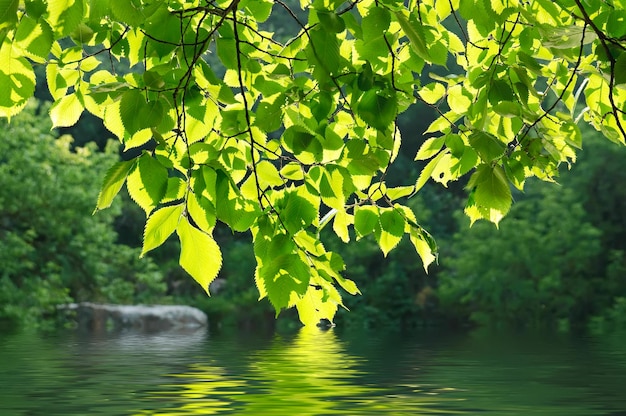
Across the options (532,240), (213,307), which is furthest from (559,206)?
(213,307)

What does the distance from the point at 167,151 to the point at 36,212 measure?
20.5m

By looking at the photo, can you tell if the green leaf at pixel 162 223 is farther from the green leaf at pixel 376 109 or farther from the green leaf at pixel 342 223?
the green leaf at pixel 342 223

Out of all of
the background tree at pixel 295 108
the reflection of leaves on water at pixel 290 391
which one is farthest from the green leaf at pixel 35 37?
the reflection of leaves on water at pixel 290 391

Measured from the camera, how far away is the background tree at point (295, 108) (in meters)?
2.24

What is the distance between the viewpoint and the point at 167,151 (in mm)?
2572

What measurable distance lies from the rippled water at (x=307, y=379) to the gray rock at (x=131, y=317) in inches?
337

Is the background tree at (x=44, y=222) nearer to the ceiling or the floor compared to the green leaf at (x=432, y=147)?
nearer to the ceiling

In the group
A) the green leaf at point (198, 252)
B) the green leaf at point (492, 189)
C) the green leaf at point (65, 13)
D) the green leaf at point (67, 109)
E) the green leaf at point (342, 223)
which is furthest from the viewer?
the green leaf at point (342, 223)

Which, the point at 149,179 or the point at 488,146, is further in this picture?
the point at 488,146

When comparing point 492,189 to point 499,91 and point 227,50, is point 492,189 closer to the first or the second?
point 499,91

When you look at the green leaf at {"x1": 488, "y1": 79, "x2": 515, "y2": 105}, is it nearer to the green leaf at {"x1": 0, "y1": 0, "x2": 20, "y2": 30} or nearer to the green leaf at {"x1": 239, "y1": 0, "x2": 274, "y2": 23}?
the green leaf at {"x1": 239, "y1": 0, "x2": 274, "y2": 23}

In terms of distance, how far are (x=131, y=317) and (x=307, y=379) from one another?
16.1 meters

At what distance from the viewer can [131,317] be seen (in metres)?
25.1

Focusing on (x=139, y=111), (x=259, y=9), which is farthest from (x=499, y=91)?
(x=139, y=111)
